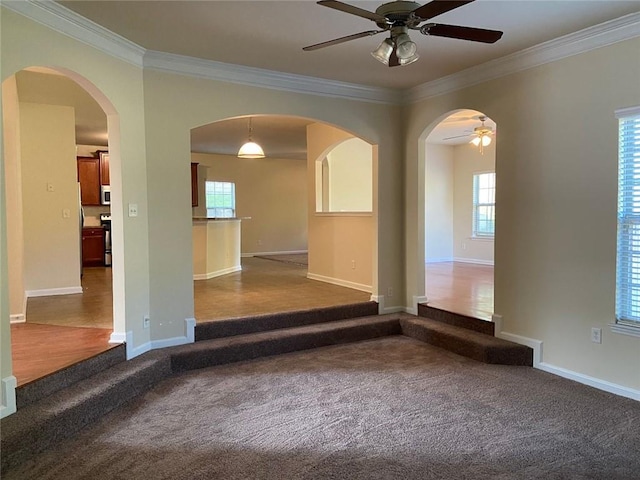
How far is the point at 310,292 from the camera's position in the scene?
627 centimetres

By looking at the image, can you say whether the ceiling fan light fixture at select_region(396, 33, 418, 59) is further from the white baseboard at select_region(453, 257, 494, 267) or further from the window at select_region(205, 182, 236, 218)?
the window at select_region(205, 182, 236, 218)

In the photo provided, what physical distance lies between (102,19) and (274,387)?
317 cm

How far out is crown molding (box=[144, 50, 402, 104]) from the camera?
13.8 ft

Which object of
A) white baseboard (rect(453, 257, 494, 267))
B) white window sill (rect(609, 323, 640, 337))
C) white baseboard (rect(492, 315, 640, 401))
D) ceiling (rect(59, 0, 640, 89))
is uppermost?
ceiling (rect(59, 0, 640, 89))

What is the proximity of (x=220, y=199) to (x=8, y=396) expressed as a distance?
881cm

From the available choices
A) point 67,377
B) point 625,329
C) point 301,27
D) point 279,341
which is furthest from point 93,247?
point 625,329

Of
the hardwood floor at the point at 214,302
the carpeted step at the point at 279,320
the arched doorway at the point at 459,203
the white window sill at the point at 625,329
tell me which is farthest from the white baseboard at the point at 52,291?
the white window sill at the point at 625,329

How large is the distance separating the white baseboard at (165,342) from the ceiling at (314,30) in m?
2.55

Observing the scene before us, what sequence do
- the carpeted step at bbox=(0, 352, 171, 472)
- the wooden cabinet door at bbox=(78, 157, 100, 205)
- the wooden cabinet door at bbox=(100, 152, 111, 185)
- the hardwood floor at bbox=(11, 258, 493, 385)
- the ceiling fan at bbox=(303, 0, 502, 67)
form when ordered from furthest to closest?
the wooden cabinet door at bbox=(100, 152, 111, 185) < the wooden cabinet door at bbox=(78, 157, 100, 205) < the hardwood floor at bbox=(11, 258, 493, 385) < the carpeted step at bbox=(0, 352, 171, 472) < the ceiling fan at bbox=(303, 0, 502, 67)

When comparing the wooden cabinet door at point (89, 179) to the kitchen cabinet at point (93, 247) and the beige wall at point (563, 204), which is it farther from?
the beige wall at point (563, 204)

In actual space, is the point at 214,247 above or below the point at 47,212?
below

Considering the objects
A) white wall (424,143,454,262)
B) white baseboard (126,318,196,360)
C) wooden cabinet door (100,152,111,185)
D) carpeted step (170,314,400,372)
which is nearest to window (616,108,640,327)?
carpeted step (170,314,400,372)

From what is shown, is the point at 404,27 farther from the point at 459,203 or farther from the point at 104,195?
the point at 104,195

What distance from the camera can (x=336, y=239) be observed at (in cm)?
699
